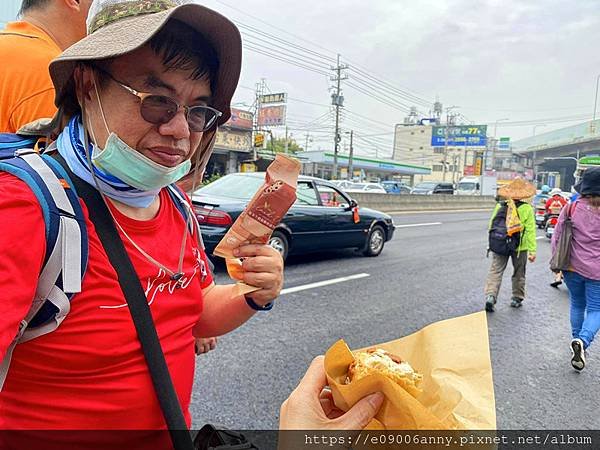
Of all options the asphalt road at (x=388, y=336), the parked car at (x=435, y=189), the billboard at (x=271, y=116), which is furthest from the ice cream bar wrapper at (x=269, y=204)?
the billboard at (x=271, y=116)

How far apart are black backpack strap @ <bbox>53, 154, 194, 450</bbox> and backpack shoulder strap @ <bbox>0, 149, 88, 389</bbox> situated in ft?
0.25

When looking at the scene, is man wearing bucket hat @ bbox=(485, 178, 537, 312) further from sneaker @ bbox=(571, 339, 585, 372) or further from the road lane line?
the road lane line

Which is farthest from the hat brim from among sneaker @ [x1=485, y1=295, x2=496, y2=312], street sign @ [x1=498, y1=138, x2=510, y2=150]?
street sign @ [x1=498, y1=138, x2=510, y2=150]

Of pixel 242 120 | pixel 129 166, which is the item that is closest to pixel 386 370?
pixel 129 166

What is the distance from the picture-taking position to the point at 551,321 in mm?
5527

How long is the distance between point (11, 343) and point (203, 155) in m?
0.87

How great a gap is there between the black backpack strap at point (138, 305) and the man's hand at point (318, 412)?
284 millimetres

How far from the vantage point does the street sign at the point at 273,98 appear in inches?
1690

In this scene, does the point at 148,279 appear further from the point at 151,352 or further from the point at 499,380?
the point at 499,380

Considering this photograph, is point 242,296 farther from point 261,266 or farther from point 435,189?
point 435,189

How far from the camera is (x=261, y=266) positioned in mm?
1308

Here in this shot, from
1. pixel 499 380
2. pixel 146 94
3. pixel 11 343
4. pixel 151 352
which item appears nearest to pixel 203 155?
pixel 146 94

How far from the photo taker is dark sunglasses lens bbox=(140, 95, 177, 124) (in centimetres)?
113

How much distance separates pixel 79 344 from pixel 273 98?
1759 inches
